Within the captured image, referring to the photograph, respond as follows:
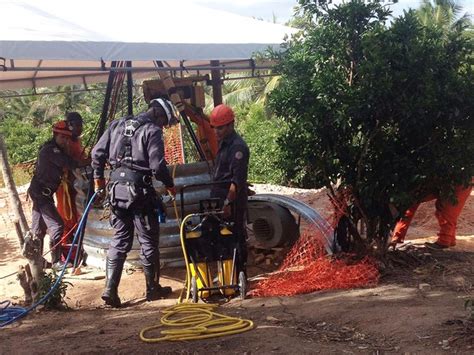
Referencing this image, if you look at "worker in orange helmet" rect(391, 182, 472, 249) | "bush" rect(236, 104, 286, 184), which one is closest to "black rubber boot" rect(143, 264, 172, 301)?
"worker in orange helmet" rect(391, 182, 472, 249)

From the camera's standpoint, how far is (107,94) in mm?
8305

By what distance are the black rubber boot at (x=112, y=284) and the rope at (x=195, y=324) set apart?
3.04 feet

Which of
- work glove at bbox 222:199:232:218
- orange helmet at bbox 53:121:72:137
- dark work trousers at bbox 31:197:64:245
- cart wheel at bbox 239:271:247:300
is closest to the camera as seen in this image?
cart wheel at bbox 239:271:247:300

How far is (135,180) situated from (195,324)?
1.70 m

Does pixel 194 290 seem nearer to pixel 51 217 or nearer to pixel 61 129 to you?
pixel 51 217

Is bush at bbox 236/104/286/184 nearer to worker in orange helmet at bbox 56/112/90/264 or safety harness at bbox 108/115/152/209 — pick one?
worker in orange helmet at bbox 56/112/90/264

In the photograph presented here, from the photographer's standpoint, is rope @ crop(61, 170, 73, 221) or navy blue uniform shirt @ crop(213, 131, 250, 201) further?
rope @ crop(61, 170, 73, 221)

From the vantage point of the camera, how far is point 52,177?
8000 mm

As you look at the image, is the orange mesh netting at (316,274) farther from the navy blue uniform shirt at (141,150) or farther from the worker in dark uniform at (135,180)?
the navy blue uniform shirt at (141,150)

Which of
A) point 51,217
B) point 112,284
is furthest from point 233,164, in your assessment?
point 51,217

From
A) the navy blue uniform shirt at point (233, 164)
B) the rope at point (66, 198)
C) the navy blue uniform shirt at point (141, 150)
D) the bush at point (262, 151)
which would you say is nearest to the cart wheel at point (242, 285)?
the navy blue uniform shirt at point (233, 164)

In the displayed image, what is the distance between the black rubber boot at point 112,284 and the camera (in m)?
6.12

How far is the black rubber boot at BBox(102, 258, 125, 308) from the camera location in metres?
6.12

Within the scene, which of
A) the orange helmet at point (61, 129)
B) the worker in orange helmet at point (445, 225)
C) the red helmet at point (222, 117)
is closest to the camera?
the red helmet at point (222, 117)
